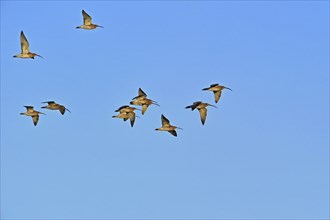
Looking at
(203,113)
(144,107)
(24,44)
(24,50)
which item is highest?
(24,44)

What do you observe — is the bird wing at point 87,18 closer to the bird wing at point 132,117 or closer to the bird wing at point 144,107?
the bird wing at point 144,107

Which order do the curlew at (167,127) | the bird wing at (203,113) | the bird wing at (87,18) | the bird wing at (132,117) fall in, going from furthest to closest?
1. the bird wing at (132,117)
2. the bird wing at (203,113)
3. the curlew at (167,127)
4. the bird wing at (87,18)

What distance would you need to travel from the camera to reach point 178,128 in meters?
156

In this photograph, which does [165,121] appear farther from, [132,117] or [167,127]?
[132,117]

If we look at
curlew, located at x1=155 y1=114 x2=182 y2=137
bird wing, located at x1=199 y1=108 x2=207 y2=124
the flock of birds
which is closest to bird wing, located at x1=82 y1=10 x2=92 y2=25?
the flock of birds

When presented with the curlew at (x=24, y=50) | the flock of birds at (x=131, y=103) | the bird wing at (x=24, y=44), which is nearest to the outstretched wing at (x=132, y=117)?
the flock of birds at (x=131, y=103)

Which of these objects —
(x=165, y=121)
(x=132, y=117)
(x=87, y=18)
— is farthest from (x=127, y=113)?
(x=87, y=18)

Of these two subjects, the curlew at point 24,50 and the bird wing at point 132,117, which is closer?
the curlew at point 24,50

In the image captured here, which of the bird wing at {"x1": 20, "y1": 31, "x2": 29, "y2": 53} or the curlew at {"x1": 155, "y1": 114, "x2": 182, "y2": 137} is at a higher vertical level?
the bird wing at {"x1": 20, "y1": 31, "x2": 29, "y2": 53}

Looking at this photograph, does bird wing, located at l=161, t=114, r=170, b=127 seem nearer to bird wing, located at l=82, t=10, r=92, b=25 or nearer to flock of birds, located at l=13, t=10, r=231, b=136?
flock of birds, located at l=13, t=10, r=231, b=136

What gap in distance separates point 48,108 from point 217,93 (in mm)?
15986

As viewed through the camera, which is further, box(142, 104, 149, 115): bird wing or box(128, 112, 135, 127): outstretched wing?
box(128, 112, 135, 127): outstretched wing

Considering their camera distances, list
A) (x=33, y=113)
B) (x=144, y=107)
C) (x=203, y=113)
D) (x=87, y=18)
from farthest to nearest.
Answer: (x=33, y=113) < (x=144, y=107) < (x=203, y=113) < (x=87, y=18)

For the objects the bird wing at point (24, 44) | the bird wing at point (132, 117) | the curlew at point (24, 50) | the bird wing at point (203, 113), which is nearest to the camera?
the curlew at point (24, 50)
